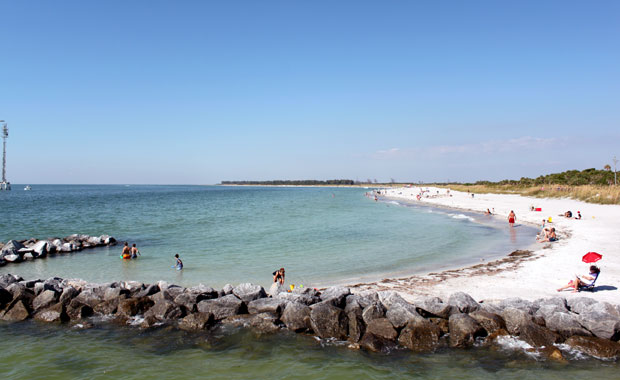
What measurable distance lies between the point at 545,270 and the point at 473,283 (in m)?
4.13

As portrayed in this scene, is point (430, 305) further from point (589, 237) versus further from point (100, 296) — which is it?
point (589, 237)

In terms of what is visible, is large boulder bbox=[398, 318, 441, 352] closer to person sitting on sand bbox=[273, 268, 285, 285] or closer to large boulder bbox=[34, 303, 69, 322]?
person sitting on sand bbox=[273, 268, 285, 285]

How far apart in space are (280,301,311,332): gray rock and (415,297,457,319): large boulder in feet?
10.4

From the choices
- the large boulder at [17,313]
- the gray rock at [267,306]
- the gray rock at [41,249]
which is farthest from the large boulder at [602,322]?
the gray rock at [41,249]

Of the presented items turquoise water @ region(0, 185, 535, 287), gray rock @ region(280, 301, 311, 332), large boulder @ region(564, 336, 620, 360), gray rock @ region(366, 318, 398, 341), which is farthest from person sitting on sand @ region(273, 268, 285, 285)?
large boulder @ region(564, 336, 620, 360)

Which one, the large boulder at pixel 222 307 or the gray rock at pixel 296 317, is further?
the large boulder at pixel 222 307

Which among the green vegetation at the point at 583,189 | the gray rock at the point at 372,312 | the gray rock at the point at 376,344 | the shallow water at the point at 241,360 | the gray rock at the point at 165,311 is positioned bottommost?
the shallow water at the point at 241,360

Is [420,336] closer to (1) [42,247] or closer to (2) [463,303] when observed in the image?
(2) [463,303]

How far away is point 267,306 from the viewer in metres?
11.2

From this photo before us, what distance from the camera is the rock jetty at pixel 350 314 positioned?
9250 millimetres

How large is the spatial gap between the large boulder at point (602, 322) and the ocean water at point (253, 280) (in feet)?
3.70

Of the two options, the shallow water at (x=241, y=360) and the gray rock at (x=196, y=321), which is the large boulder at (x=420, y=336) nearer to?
the shallow water at (x=241, y=360)

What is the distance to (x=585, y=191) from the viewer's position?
49.8 m

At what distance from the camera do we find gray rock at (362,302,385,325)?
10172 millimetres
